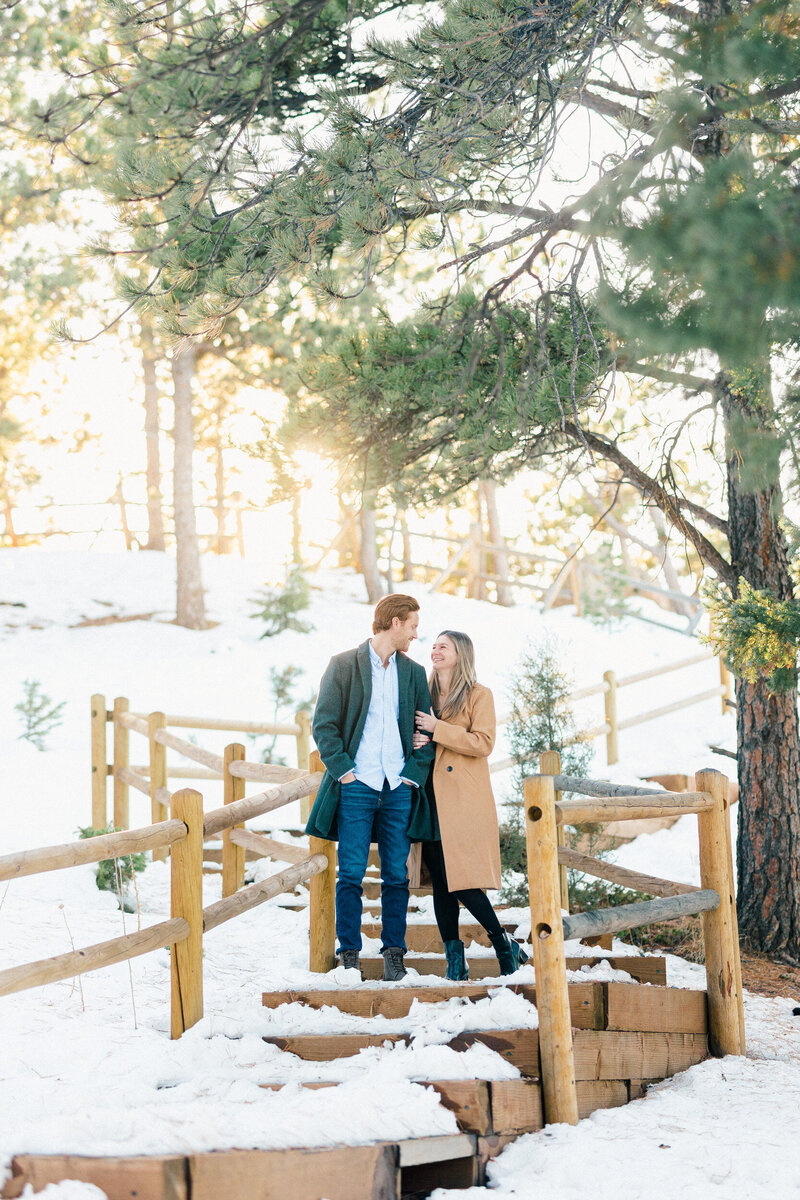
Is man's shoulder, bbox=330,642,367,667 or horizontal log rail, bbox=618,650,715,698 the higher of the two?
man's shoulder, bbox=330,642,367,667

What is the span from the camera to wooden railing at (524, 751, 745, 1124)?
10.5 feet

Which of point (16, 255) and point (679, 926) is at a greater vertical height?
point (16, 255)

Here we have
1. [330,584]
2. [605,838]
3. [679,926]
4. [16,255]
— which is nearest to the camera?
[679,926]

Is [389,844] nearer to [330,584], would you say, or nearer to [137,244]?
[137,244]

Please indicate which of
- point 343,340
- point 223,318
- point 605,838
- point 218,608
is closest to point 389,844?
point 223,318

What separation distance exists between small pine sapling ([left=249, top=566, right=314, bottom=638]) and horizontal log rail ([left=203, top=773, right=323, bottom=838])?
10829mm

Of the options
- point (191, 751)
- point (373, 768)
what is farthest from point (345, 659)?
point (191, 751)

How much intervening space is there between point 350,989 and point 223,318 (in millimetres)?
2778

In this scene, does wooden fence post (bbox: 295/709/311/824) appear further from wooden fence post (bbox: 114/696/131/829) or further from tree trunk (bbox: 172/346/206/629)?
tree trunk (bbox: 172/346/206/629)

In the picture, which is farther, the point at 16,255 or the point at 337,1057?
the point at 16,255

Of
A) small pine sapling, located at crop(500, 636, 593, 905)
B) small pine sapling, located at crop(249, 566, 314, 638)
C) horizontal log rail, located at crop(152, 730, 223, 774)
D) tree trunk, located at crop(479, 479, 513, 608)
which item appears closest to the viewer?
horizontal log rail, located at crop(152, 730, 223, 774)

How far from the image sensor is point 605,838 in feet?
25.1

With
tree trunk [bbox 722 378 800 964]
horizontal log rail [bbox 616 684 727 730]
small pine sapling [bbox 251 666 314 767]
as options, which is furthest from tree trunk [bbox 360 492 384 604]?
tree trunk [bbox 722 378 800 964]

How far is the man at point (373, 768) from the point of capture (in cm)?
396
